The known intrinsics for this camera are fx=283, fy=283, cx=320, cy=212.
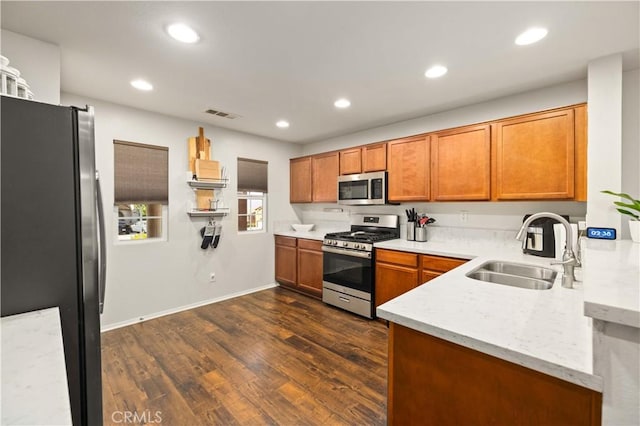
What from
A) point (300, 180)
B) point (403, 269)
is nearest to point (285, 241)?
point (300, 180)

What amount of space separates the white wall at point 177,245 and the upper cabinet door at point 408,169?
6.65 ft

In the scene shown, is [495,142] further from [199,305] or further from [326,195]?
[199,305]

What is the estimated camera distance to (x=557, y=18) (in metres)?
1.66

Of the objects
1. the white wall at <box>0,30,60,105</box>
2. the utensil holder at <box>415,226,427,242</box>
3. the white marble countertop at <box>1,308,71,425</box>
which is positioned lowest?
the white marble countertop at <box>1,308,71,425</box>

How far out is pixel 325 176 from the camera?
4.34 metres

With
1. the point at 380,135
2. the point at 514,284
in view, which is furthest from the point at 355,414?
the point at 380,135

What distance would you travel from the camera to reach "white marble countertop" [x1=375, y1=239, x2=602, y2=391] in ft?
2.79

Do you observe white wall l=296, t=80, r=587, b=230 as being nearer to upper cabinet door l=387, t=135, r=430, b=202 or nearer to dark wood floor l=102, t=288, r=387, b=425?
upper cabinet door l=387, t=135, r=430, b=202

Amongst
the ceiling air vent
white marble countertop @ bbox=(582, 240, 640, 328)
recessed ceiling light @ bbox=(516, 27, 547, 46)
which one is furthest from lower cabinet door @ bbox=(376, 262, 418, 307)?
the ceiling air vent

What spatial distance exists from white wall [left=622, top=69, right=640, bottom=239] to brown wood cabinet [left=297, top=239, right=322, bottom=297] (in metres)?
3.10

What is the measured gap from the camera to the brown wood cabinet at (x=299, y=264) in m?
3.99

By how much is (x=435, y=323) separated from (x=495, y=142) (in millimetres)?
2397

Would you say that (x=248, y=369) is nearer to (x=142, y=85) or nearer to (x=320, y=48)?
(x=320, y=48)

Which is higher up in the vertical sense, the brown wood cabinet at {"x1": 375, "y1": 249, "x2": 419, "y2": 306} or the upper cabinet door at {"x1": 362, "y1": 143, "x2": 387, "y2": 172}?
the upper cabinet door at {"x1": 362, "y1": 143, "x2": 387, "y2": 172}
